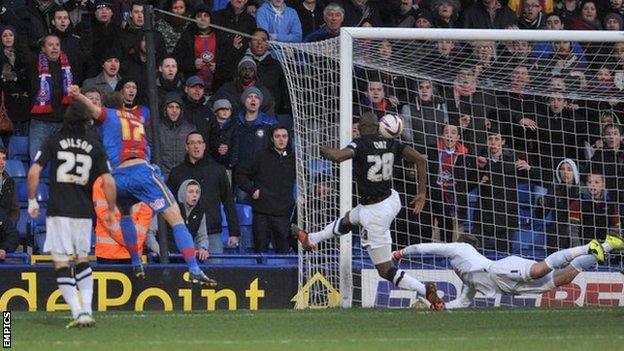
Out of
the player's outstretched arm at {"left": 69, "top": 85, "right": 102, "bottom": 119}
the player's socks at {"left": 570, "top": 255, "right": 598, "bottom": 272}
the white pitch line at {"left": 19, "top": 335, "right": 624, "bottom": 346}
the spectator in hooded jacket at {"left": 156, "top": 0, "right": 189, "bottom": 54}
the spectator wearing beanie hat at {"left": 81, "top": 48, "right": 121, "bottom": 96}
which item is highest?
the spectator in hooded jacket at {"left": 156, "top": 0, "right": 189, "bottom": 54}

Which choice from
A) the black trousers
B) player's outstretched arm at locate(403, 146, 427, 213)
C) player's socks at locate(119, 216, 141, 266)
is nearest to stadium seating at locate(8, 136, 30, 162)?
the black trousers

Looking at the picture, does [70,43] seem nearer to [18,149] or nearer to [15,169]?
[18,149]

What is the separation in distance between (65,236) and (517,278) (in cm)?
499

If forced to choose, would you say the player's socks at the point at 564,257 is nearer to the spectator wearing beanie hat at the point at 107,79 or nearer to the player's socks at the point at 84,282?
the player's socks at the point at 84,282

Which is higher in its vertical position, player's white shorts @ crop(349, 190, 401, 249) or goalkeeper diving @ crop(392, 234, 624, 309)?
player's white shorts @ crop(349, 190, 401, 249)

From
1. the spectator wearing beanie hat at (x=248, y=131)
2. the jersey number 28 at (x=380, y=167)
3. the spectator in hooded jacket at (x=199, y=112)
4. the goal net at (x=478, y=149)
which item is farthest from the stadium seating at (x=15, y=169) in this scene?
the jersey number 28 at (x=380, y=167)

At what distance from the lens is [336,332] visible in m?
13.6

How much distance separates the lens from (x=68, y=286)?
1334cm

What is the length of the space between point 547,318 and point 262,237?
4480 mm

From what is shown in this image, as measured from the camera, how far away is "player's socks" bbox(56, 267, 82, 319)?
43.8 ft

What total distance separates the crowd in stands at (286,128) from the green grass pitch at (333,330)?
7.80 feet

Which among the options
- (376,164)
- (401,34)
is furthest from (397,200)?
(401,34)

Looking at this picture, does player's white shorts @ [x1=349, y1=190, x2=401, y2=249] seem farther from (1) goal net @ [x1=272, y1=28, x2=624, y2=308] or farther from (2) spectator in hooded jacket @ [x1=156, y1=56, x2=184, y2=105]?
(2) spectator in hooded jacket @ [x1=156, y1=56, x2=184, y2=105]

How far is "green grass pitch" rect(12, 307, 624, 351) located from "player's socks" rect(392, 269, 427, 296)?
24 cm
